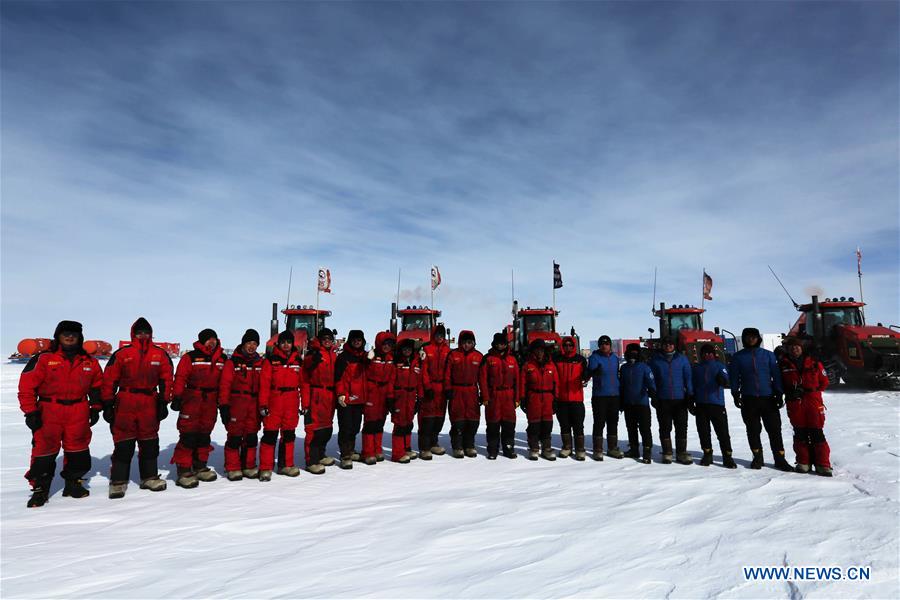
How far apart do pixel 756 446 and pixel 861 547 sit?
3205 millimetres

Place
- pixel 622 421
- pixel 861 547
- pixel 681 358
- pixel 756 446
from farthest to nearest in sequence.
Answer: pixel 622 421 → pixel 681 358 → pixel 756 446 → pixel 861 547

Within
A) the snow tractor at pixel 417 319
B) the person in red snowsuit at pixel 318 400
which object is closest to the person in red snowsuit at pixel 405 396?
the person in red snowsuit at pixel 318 400

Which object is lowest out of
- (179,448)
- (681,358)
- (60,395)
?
(179,448)

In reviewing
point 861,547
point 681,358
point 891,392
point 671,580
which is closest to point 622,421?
point 681,358

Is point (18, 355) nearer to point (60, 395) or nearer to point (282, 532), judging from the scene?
point (60, 395)

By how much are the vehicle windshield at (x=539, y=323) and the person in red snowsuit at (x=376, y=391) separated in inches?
386

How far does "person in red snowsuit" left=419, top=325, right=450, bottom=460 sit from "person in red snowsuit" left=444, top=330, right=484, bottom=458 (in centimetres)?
13

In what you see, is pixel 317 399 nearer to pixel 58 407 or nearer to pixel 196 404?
pixel 196 404

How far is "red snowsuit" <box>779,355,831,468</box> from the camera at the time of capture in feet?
20.3

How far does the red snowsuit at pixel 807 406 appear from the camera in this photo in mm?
6195

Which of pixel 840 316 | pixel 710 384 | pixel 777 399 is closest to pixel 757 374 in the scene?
pixel 777 399

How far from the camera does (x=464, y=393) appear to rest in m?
7.54

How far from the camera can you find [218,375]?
20.1ft

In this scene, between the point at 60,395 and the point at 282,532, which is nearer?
the point at 282,532
